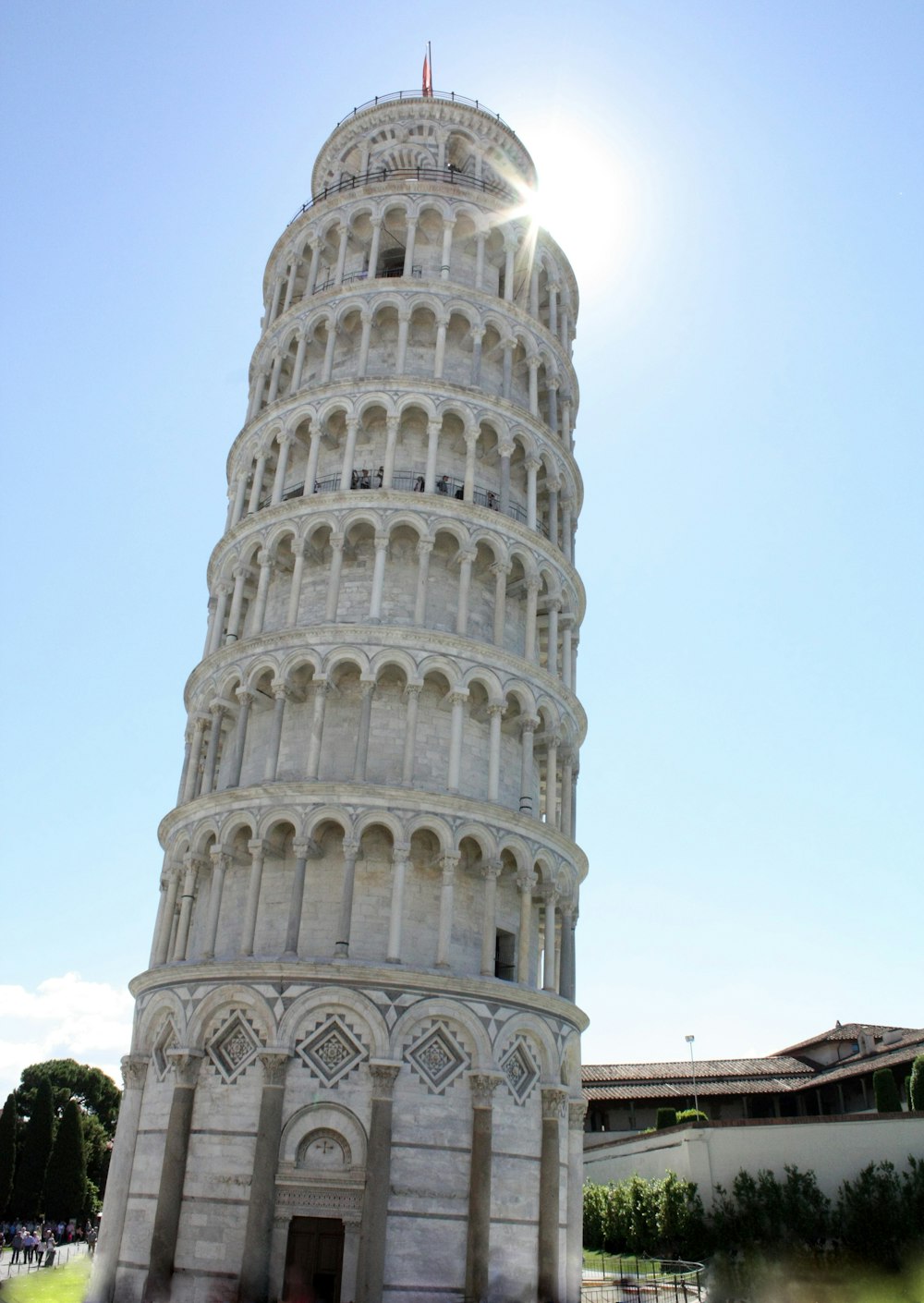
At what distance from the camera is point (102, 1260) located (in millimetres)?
22625

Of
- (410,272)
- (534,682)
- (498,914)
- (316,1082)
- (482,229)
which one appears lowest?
(316,1082)

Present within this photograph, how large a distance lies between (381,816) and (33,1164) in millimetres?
39432

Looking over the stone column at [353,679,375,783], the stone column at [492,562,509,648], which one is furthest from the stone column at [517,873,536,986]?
the stone column at [492,562,509,648]

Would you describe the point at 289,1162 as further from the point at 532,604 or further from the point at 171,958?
the point at 532,604

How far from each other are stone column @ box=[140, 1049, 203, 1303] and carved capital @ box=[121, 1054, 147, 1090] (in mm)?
1545

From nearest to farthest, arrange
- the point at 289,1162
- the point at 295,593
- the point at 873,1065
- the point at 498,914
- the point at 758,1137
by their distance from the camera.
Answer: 1. the point at 289,1162
2. the point at 498,914
3. the point at 295,593
4. the point at 758,1137
5. the point at 873,1065

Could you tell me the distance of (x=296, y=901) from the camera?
78.1 feet

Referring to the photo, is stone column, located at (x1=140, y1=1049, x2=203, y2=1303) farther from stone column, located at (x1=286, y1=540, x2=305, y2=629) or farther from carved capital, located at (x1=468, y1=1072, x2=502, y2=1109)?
stone column, located at (x1=286, y1=540, x2=305, y2=629)

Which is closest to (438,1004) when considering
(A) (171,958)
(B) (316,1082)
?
(B) (316,1082)

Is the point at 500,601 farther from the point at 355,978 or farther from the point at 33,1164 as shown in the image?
the point at 33,1164

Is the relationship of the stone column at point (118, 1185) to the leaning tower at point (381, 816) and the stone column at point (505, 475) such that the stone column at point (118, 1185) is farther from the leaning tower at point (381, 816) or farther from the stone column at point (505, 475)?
the stone column at point (505, 475)

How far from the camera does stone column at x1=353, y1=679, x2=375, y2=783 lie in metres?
25.0

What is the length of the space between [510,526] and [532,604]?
2237 millimetres

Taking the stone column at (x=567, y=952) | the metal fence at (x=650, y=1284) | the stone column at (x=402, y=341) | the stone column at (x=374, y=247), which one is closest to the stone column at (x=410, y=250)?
the stone column at (x=374, y=247)
